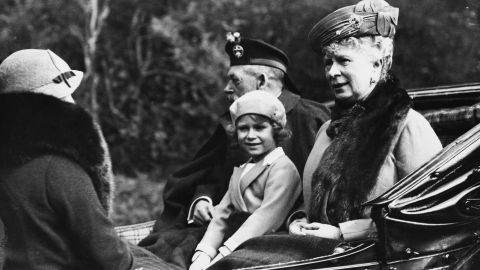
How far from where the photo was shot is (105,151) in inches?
143

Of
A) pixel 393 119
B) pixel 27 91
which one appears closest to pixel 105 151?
pixel 27 91

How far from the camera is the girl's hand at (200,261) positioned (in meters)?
4.49

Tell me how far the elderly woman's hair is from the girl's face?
492 mm

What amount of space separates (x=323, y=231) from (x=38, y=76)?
1344 millimetres

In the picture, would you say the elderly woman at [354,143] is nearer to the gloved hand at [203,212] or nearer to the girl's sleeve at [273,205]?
the girl's sleeve at [273,205]

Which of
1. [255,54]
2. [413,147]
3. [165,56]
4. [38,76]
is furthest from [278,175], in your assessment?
[165,56]

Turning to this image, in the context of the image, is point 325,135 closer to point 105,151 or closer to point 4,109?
point 105,151

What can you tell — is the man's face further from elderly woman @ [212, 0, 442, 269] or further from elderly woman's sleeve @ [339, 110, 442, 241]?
elderly woman's sleeve @ [339, 110, 442, 241]

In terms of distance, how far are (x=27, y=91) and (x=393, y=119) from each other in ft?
5.02

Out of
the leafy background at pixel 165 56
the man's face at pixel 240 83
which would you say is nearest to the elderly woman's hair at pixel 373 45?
the man's face at pixel 240 83

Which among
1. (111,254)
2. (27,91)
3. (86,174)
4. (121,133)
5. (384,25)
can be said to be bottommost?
(121,133)

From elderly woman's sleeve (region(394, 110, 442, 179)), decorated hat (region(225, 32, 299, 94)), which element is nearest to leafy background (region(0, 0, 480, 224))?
decorated hat (region(225, 32, 299, 94))

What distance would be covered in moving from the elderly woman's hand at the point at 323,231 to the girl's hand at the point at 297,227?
51 mm

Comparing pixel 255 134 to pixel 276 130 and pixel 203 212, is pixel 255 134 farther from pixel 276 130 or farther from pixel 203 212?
pixel 203 212
